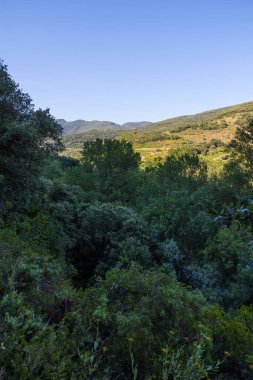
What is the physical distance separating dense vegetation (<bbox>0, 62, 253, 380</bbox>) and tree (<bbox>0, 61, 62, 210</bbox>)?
2.5 inches

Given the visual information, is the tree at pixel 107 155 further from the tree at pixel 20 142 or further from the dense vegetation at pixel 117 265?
the tree at pixel 20 142

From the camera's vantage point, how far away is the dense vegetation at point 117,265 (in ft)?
13.0

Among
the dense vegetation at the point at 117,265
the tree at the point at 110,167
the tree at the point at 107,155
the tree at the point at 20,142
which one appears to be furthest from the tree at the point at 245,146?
the tree at the point at 20,142

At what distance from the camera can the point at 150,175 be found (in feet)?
121

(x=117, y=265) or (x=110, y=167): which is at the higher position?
(x=110, y=167)

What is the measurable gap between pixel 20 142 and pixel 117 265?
9805mm

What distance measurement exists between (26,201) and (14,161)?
216 centimetres

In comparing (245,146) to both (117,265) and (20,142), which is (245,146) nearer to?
(20,142)

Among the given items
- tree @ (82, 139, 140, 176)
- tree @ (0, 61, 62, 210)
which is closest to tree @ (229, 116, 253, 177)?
tree @ (82, 139, 140, 176)

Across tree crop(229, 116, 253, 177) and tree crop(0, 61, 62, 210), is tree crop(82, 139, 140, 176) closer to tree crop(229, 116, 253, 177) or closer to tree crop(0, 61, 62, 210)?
tree crop(229, 116, 253, 177)

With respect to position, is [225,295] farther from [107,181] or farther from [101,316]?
[107,181]

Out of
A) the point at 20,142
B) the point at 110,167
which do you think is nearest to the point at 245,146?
the point at 110,167

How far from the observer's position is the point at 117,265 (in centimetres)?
686

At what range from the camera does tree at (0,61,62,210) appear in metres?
14.4
